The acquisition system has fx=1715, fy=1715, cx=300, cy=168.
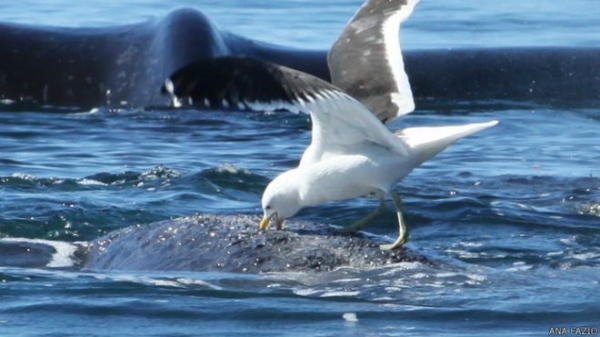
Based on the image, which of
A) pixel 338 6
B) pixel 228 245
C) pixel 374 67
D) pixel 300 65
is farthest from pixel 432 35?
pixel 228 245

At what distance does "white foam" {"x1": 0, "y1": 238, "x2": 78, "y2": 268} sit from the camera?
344 inches

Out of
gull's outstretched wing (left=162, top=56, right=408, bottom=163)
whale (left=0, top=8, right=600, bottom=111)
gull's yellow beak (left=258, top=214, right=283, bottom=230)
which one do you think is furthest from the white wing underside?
whale (left=0, top=8, right=600, bottom=111)

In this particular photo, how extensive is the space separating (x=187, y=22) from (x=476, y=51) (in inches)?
112

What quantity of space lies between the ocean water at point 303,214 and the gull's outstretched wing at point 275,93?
68 centimetres

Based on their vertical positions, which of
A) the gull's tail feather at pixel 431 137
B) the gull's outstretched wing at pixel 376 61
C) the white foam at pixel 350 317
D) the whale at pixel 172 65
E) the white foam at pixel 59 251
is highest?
the gull's outstretched wing at pixel 376 61

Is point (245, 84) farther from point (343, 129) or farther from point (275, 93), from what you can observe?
point (343, 129)

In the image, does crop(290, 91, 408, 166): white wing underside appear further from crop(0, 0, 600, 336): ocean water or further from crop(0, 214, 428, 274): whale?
crop(0, 0, 600, 336): ocean water

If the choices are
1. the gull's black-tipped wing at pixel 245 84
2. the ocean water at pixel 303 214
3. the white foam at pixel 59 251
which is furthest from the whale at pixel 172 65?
the gull's black-tipped wing at pixel 245 84

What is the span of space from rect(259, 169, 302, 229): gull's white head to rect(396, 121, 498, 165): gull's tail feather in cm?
60

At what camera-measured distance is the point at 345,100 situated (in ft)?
25.6

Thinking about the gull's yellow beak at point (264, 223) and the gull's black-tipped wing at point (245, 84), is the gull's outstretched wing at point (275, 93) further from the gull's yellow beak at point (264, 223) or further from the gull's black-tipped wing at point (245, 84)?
the gull's yellow beak at point (264, 223)

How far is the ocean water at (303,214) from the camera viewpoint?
709 cm

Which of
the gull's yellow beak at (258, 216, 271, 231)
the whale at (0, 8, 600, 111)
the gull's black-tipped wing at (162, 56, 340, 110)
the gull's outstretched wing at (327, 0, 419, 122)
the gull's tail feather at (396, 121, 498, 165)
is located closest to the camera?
the gull's black-tipped wing at (162, 56, 340, 110)

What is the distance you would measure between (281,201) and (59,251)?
1330mm
